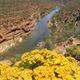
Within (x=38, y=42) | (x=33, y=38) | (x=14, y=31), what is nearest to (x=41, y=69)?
(x=38, y=42)

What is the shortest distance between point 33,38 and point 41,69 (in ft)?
196

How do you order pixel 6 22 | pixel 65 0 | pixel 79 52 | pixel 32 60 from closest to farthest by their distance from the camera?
pixel 32 60
pixel 79 52
pixel 6 22
pixel 65 0

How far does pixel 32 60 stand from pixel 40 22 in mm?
78993

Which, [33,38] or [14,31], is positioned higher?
[14,31]

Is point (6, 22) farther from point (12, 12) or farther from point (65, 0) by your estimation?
point (65, 0)

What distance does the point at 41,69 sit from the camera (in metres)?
15.3

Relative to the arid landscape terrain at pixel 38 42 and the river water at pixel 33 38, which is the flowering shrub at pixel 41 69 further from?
the river water at pixel 33 38

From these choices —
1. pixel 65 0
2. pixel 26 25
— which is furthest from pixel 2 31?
pixel 65 0

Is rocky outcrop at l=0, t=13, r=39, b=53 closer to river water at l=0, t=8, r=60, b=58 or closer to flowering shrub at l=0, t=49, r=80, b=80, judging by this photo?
river water at l=0, t=8, r=60, b=58

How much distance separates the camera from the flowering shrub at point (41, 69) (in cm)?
1506

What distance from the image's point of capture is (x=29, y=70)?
51.8ft

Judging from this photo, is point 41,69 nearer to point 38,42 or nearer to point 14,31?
point 38,42

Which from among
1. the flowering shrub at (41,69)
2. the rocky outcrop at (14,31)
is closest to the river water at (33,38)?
the rocky outcrop at (14,31)

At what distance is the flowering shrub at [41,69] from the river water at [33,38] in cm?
4293
